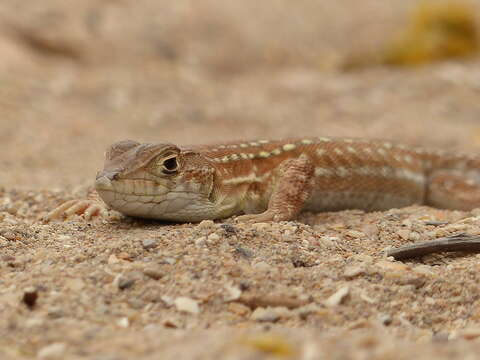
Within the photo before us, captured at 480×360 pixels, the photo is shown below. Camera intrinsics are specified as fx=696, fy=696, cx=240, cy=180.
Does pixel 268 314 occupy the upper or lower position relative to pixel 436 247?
lower

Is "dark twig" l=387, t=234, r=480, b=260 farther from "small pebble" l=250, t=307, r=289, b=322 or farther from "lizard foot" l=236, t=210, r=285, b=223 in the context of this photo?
"small pebble" l=250, t=307, r=289, b=322

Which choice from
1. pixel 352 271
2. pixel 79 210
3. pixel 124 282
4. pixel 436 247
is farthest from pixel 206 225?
pixel 436 247

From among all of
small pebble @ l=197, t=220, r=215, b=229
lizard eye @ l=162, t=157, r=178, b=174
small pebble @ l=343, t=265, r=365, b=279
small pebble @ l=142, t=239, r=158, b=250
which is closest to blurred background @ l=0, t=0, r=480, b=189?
lizard eye @ l=162, t=157, r=178, b=174

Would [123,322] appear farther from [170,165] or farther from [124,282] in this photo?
[170,165]

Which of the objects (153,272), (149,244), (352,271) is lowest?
(352,271)

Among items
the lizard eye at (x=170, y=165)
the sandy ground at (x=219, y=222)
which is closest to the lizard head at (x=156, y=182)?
the lizard eye at (x=170, y=165)

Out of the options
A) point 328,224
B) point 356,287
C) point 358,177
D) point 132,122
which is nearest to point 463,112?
point 132,122
